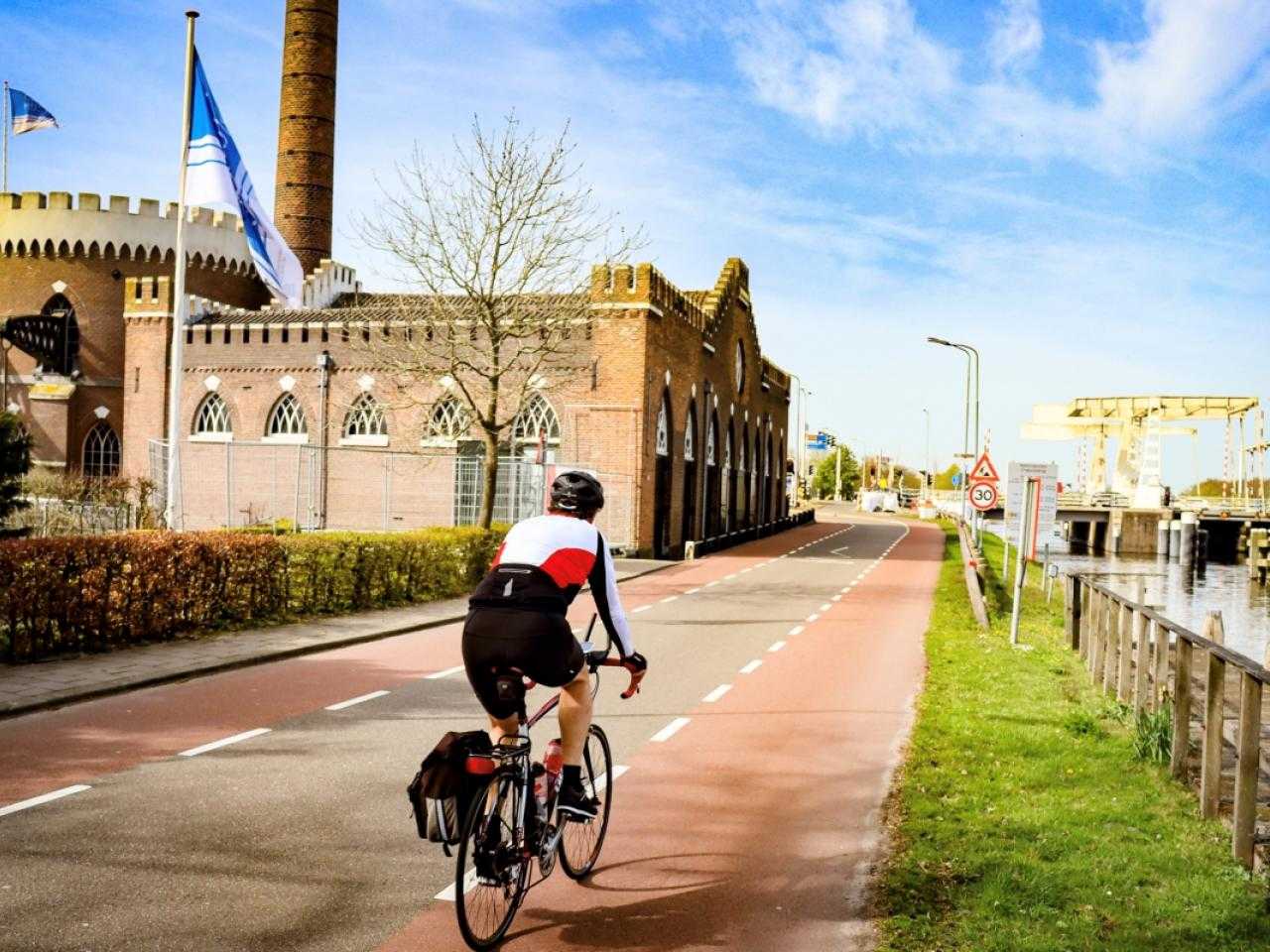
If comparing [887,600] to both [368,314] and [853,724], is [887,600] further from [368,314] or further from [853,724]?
[368,314]

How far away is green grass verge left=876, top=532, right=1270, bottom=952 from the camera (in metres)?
4.82

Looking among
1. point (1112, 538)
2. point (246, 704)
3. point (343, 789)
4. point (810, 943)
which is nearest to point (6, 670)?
point (246, 704)

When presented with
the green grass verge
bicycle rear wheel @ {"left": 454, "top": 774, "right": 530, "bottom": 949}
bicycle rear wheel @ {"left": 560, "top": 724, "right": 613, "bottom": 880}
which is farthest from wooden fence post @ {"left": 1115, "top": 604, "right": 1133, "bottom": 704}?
bicycle rear wheel @ {"left": 454, "top": 774, "right": 530, "bottom": 949}

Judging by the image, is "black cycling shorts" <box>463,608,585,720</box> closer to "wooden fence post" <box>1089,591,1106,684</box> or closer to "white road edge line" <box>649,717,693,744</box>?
"white road edge line" <box>649,717,693,744</box>

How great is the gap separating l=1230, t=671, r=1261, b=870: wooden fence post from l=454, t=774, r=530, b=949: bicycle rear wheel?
152 inches

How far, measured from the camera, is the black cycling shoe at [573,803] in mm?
4988

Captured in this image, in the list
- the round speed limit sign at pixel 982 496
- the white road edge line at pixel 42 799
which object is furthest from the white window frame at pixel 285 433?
the white road edge line at pixel 42 799

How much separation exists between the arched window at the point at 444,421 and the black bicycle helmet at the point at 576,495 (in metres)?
28.0

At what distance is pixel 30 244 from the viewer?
41.3m

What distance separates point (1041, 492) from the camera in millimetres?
18891

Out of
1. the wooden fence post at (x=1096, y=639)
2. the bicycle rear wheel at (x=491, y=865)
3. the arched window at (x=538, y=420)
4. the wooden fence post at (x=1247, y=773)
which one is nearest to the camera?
the bicycle rear wheel at (x=491, y=865)

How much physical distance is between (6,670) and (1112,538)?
71.5 m

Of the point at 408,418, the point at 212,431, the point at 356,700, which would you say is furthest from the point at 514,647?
the point at 212,431

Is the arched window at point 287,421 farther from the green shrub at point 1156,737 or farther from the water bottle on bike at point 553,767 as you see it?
the water bottle on bike at point 553,767
